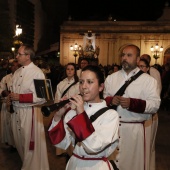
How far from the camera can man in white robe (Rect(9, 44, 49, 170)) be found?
181 inches

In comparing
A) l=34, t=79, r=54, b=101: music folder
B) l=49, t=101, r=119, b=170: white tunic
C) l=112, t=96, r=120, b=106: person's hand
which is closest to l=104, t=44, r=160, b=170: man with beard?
l=112, t=96, r=120, b=106: person's hand

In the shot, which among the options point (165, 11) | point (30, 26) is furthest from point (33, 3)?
point (165, 11)

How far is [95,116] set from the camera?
8.22ft

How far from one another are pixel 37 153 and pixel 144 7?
4360cm

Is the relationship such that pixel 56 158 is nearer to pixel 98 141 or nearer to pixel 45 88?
pixel 45 88

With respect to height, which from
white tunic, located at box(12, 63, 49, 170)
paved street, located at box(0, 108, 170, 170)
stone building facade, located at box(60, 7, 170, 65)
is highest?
stone building facade, located at box(60, 7, 170, 65)

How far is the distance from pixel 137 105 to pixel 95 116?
1.39m

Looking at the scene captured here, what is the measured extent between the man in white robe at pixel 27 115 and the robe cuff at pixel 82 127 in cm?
237

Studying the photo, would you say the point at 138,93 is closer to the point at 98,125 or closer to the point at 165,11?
the point at 98,125

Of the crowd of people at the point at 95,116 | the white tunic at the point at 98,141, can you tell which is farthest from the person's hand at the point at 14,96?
the white tunic at the point at 98,141

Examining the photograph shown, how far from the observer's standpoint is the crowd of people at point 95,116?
2.43 meters

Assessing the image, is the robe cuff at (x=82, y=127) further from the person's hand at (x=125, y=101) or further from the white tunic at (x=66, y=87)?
the white tunic at (x=66, y=87)

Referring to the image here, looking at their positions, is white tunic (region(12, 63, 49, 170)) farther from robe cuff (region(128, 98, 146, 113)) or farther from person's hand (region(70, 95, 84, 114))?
person's hand (region(70, 95, 84, 114))

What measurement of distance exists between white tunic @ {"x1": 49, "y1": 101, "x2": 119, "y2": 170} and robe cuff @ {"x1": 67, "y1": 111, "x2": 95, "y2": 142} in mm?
43
